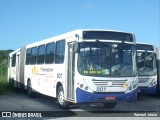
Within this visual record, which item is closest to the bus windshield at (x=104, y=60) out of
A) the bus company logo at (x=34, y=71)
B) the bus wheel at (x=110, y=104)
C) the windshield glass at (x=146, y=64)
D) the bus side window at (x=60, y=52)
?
the bus side window at (x=60, y=52)

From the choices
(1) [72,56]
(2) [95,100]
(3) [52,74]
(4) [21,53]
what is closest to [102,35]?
(1) [72,56]

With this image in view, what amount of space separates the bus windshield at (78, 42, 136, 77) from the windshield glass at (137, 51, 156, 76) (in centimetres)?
617

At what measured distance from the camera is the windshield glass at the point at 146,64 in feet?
66.5

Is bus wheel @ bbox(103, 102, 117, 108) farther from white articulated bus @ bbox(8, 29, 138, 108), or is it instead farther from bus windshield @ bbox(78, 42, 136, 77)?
bus windshield @ bbox(78, 42, 136, 77)

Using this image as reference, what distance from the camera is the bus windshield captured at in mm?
13633

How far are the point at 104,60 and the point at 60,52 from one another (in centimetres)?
268

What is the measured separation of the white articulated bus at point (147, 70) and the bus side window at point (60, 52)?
5614mm

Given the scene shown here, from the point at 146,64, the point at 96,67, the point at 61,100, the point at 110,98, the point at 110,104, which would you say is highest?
the point at 146,64

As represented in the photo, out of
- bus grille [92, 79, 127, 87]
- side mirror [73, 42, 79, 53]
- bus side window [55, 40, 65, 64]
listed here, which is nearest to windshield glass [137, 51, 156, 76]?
bus side window [55, 40, 65, 64]

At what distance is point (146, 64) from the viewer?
803 inches

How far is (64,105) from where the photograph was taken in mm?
15062

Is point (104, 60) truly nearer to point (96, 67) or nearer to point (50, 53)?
point (96, 67)

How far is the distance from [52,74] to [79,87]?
3445 mm

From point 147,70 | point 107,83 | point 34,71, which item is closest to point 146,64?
point 147,70
